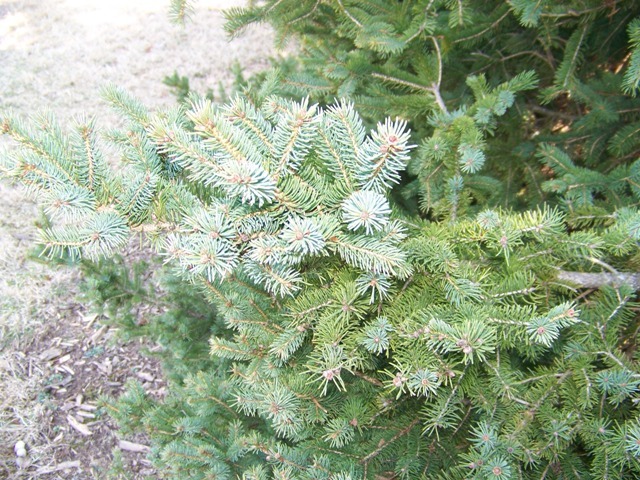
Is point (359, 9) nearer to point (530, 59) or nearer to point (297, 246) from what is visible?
point (530, 59)

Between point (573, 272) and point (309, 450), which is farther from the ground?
point (573, 272)

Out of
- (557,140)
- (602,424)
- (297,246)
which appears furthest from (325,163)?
(557,140)

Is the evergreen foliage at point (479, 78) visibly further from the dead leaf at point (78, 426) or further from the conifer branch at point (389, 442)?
the dead leaf at point (78, 426)

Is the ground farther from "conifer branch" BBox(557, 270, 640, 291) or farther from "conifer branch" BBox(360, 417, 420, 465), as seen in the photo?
"conifer branch" BBox(557, 270, 640, 291)

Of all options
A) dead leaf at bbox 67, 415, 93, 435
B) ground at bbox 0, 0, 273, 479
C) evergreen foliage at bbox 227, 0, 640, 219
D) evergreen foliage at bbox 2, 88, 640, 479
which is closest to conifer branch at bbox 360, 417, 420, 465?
evergreen foliage at bbox 2, 88, 640, 479

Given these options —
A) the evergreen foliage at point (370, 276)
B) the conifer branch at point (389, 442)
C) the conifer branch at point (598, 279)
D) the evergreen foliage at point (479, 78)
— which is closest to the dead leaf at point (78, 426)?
the evergreen foliage at point (370, 276)

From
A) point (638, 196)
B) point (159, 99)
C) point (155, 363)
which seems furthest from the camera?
point (159, 99)

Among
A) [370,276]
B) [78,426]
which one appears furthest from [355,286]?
[78,426]
